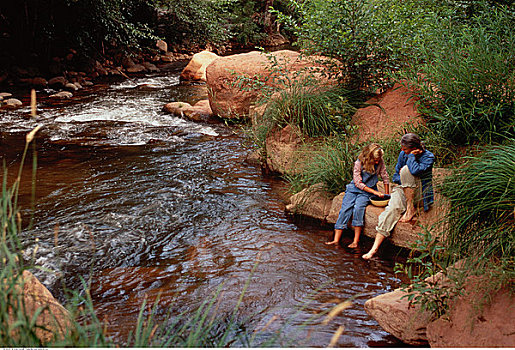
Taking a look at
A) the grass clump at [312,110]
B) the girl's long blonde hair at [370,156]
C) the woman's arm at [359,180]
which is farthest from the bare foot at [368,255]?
the grass clump at [312,110]

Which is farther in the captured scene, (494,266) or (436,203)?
(436,203)

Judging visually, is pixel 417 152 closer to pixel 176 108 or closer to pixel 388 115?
pixel 388 115

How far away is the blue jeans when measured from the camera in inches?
211

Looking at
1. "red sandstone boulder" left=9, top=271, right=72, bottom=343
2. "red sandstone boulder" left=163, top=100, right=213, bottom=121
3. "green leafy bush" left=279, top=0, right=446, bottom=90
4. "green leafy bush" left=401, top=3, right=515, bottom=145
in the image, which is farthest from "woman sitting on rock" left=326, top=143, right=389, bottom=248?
"red sandstone boulder" left=163, top=100, right=213, bottom=121

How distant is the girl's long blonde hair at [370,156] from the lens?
17.9 feet

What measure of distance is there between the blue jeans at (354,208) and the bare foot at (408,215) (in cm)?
49

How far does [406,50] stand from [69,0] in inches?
472

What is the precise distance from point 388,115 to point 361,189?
2.15 m

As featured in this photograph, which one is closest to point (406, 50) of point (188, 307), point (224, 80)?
point (224, 80)

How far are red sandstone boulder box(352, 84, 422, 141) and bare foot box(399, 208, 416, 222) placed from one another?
1.67 meters

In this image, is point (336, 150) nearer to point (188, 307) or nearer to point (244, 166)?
point (244, 166)

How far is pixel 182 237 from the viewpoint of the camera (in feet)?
18.3

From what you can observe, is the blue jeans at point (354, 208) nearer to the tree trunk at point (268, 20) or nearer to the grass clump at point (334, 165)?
the grass clump at point (334, 165)

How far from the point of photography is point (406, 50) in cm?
751
